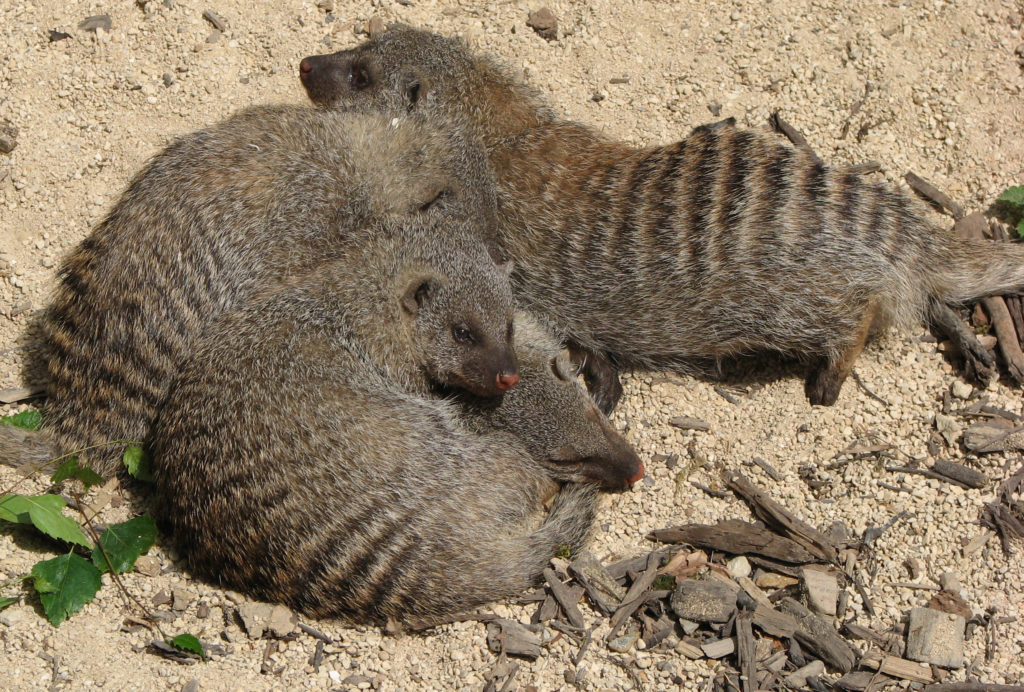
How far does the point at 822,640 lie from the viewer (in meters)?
3.66

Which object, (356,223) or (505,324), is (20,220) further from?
(505,324)

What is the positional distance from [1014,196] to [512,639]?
3.36 m

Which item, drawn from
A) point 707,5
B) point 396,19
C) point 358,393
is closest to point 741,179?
point 707,5

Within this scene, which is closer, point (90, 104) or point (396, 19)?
point (90, 104)

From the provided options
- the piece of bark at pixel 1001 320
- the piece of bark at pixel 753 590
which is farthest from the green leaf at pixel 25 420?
the piece of bark at pixel 1001 320

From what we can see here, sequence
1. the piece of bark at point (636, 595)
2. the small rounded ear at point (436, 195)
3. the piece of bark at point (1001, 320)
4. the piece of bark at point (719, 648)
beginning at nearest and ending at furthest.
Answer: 1. the piece of bark at point (719, 648)
2. the piece of bark at point (636, 595)
3. the piece of bark at point (1001, 320)
4. the small rounded ear at point (436, 195)

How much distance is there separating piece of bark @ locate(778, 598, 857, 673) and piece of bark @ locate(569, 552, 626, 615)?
2.22 feet

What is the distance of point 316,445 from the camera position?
12.1 ft

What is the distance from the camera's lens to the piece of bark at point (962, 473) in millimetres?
4082

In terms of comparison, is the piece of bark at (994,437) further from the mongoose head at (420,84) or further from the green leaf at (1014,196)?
the mongoose head at (420,84)

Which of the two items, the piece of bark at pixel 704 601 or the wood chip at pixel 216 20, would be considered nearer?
the piece of bark at pixel 704 601

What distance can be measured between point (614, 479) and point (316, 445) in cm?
129

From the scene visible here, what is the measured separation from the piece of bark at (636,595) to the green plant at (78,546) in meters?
1.58

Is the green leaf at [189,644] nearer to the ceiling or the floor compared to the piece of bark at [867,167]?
nearer to the floor
